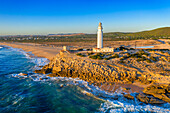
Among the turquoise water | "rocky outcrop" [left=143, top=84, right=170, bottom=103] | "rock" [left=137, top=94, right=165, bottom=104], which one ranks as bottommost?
the turquoise water

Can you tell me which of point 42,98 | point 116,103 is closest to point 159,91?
point 116,103

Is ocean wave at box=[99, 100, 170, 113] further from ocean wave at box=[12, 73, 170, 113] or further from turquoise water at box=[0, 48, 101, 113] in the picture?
turquoise water at box=[0, 48, 101, 113]

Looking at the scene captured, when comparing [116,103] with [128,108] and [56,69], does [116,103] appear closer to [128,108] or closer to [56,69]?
[128,108]

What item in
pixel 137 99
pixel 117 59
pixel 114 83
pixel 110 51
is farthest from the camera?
pixel 110 51

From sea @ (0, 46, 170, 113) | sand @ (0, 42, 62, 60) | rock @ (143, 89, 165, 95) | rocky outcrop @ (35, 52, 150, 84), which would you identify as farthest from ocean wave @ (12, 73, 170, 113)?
sand @ (0, 42, 62, 60)

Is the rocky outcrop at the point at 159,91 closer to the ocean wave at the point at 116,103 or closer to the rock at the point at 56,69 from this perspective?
the ocean wave at the point at 116,103

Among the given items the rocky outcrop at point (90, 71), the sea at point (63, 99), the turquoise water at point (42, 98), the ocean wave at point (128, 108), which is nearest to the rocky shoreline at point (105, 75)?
the rocky outcrop at point (90, 71)

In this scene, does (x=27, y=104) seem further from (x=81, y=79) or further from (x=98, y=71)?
(x=98, y=71)

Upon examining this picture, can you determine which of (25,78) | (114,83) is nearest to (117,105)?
(114,83)
